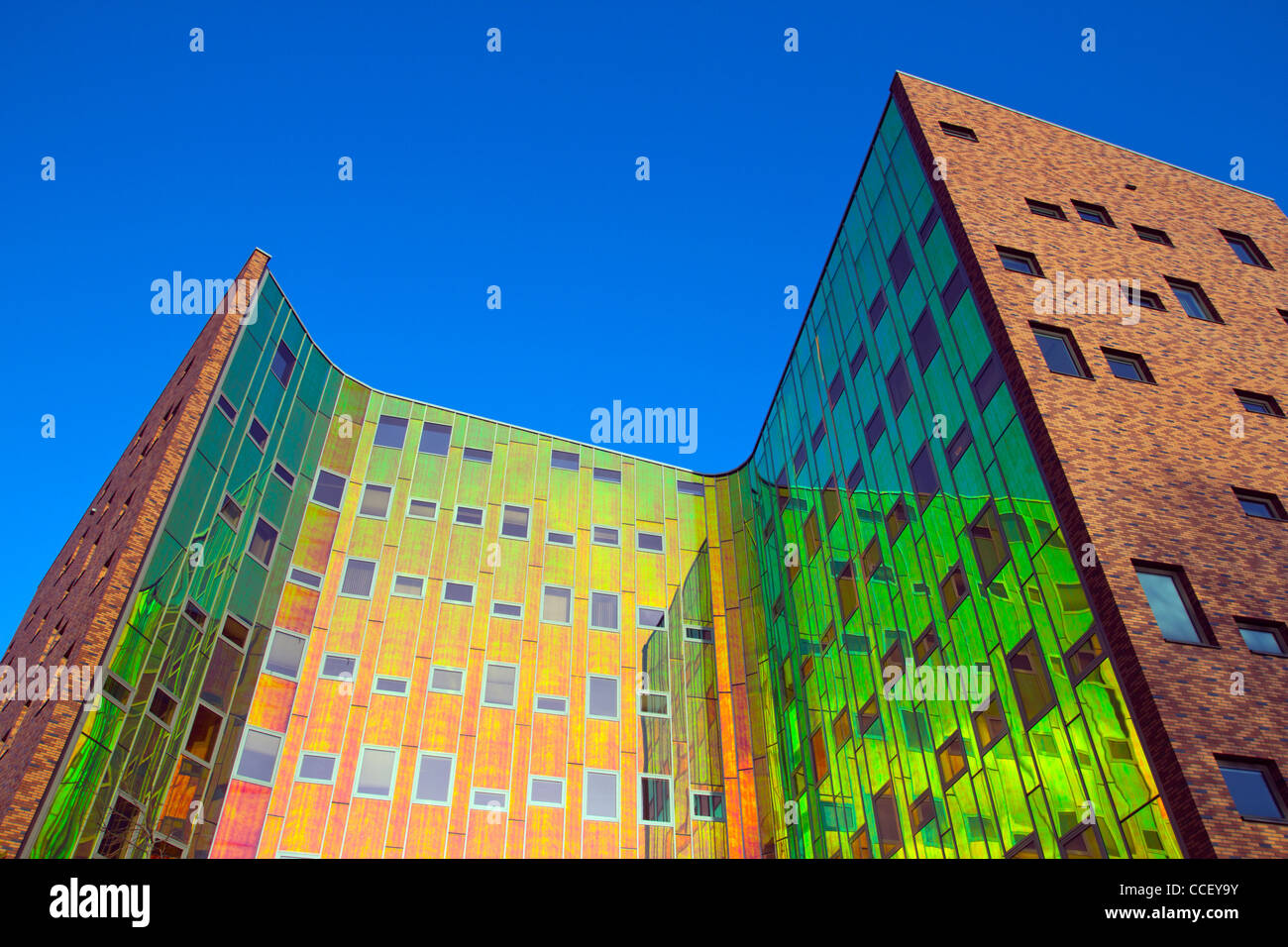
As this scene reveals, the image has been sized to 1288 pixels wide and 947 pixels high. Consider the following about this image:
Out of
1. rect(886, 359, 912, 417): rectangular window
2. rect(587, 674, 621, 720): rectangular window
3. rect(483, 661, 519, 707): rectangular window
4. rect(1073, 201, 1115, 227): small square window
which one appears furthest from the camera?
rect(587, 674, 621, 720): rectangular window

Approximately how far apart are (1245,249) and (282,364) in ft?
98.6

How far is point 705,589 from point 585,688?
6.61 m

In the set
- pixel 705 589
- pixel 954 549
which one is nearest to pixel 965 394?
pixel 954 549

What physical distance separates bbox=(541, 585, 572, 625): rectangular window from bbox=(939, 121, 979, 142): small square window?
18.6 m

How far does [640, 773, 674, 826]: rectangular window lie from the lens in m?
30.0

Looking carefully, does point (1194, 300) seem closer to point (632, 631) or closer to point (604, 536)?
point (632, 631)

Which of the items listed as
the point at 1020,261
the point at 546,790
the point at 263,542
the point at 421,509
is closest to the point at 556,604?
the point at 421,509

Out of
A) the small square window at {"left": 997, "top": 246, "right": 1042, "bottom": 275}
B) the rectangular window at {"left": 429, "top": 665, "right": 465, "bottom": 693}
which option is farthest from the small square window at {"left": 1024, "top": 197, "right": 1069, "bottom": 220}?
the rectangular window at {"left": 429, "top": 665, "right": 465, "bottom": 693}

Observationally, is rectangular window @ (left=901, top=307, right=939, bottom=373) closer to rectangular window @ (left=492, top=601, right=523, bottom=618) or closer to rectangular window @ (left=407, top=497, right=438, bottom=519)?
rectangular window @ (left=492, top=601, right=523, bottom=618)

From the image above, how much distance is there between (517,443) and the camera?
37.5 metres

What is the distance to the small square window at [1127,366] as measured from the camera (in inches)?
925

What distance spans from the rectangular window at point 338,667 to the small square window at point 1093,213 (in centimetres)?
2469
